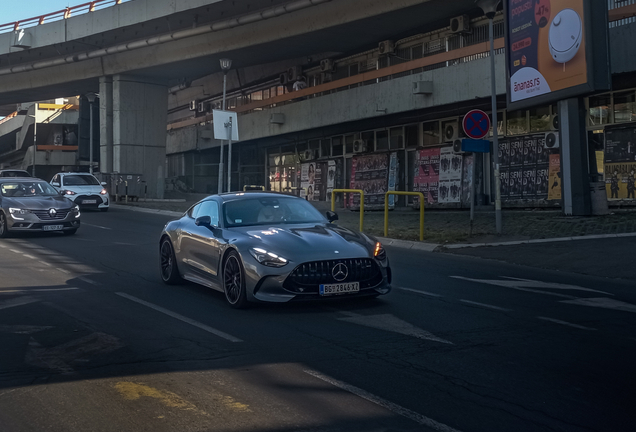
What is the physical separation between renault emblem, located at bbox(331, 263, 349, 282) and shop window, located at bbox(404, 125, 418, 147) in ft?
82.7

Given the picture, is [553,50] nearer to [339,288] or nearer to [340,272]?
[340,272]

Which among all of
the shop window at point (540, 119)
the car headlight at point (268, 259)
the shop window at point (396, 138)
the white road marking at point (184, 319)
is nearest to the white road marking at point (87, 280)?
the white road marking at point (184, 319)

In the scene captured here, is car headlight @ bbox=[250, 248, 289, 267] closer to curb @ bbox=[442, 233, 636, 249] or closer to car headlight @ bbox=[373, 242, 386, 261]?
car headlight @ bbox=[373, 242, 386, 261]

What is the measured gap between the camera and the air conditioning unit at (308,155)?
40469 millimetres

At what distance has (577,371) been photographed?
18.9 feet

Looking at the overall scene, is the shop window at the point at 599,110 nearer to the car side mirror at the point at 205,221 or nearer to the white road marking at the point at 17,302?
the car side mirror at the point at 205,221

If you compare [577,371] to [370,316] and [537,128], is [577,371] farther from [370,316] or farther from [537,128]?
[537,128]

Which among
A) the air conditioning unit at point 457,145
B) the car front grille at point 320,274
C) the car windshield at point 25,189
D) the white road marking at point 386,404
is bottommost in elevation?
the white road marking at point 386,404

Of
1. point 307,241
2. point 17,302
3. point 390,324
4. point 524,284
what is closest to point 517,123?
point 524,284

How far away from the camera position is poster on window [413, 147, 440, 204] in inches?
1229

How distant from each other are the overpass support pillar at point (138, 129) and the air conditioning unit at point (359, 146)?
12769mm

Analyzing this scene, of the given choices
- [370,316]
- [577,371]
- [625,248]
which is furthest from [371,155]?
[577,371]

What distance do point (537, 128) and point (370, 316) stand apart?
20474mm

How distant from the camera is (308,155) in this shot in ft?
134
